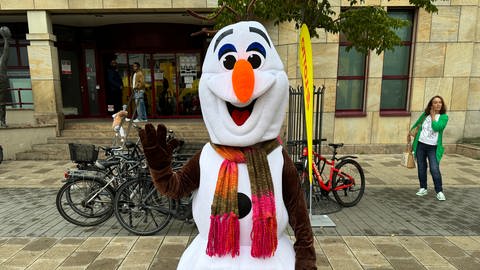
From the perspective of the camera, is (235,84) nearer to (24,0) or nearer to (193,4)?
(193,4)

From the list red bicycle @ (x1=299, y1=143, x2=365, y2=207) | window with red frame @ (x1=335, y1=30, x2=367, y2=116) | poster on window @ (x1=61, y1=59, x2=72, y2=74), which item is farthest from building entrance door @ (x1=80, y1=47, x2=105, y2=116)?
red bicycle @ (x1=299, y1=143, x2=365, y2=207)

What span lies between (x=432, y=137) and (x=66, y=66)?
1208cm

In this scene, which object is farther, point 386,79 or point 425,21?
point 386,79

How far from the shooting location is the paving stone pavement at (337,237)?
11.8ft

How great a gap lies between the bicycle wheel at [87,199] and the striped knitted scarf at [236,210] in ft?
11.2

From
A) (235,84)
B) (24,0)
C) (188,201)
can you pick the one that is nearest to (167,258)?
(188,201)

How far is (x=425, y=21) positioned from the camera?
8938mm

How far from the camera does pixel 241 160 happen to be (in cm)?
174

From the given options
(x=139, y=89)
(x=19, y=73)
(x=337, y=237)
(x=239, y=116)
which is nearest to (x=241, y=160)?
(x=239, y=116)

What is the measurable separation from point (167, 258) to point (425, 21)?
9272 millimetres

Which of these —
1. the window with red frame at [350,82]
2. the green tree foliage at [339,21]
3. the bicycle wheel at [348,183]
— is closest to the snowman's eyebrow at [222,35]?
the green tree foliage at [339,21]

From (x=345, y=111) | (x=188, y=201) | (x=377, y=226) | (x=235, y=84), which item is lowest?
(x=377, y=226)

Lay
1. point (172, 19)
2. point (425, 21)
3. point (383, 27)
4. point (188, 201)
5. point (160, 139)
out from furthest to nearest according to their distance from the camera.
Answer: point (172, 19) < point (425, 21) < point (383, 27) < point (188, 201) < point (160, 139)

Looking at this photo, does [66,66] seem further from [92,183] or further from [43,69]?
[92,183]
